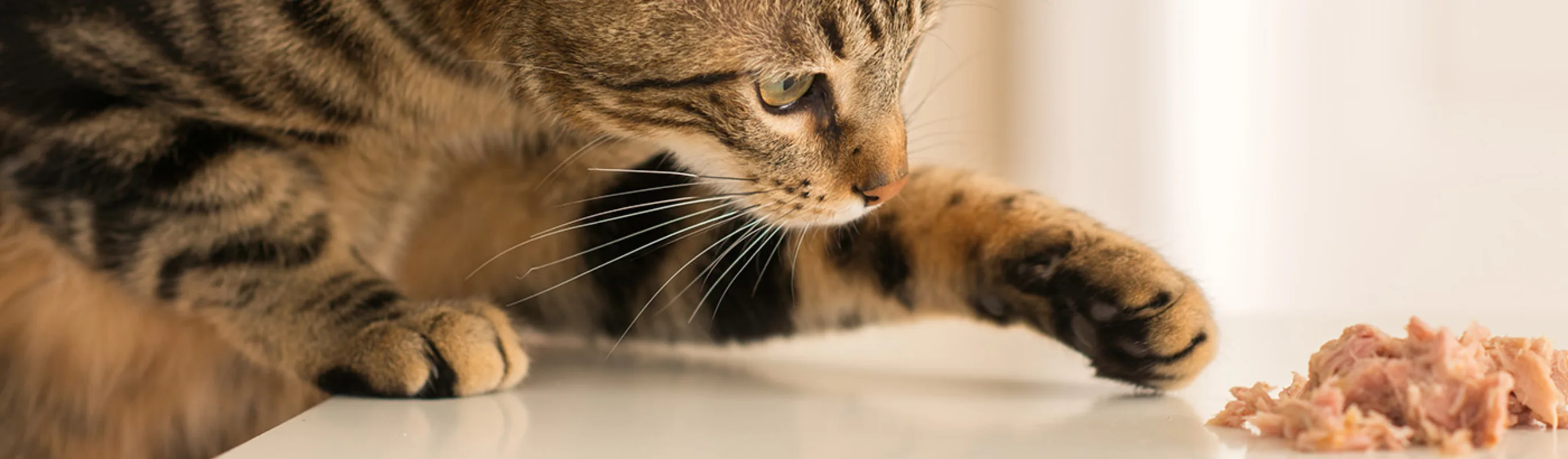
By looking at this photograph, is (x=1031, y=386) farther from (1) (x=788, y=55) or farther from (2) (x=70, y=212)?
(2) (x=70, y=212)

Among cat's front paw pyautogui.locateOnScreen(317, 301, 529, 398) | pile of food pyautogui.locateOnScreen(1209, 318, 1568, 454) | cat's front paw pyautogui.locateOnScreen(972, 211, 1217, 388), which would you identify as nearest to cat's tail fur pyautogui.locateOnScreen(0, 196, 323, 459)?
cat's front paw pyautogui.locateOnScreen(317, 301, 529, 398)

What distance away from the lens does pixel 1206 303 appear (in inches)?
33.4

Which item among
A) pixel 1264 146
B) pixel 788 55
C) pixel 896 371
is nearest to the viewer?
pixel 788 55

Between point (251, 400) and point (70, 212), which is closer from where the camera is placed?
point (70, 212)

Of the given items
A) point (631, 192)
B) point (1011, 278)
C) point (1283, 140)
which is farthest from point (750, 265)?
point (1283, 140)

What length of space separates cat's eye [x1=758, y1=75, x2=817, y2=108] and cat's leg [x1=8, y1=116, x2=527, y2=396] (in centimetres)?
24

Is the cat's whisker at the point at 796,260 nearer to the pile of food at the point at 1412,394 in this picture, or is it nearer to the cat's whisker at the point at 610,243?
the cat's whisker at the point at 610,243

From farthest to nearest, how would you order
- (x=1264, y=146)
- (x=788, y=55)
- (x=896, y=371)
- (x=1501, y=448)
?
(x=1264, y=146), (x=896, y=371), (x=788, y=55), (x=1501, y=448)

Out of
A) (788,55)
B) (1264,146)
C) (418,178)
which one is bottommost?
(1264,146)

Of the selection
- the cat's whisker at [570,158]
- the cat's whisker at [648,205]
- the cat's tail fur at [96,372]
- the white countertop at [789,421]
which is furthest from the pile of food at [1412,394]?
the cat's tail fur at [96,372]

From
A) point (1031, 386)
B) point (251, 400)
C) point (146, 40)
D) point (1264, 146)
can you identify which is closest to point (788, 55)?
point (1031, 386)

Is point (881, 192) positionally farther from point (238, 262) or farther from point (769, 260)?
point (238, 262)

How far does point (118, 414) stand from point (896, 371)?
1.97ft

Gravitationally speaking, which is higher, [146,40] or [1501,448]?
[146,40]
